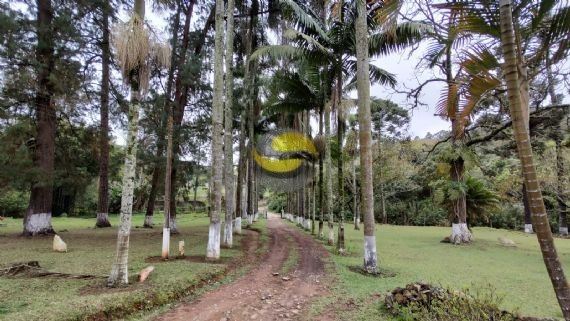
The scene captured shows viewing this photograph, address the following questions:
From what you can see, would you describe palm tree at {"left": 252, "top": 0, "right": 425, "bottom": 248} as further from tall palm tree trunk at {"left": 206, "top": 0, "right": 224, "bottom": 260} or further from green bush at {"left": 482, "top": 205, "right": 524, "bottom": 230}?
green bush at {"left": 482, "top": 205, "right": 524, "bottom": 230}

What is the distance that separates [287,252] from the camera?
1271cm

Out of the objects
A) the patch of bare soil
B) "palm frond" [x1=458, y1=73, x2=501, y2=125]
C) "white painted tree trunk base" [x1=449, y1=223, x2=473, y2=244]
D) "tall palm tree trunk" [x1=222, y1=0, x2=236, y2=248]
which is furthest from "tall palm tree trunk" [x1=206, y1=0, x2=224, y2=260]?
"white painted tree trunk base" [x1=449, y1=223, x2=473, y2=244]

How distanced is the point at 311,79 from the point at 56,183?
11479mm

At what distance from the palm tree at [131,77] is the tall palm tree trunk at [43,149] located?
7.88 meters

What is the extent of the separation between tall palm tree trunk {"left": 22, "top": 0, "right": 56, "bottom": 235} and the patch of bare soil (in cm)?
993

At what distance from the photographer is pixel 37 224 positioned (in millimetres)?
14328

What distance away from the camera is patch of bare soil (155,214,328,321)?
5789 millimetres

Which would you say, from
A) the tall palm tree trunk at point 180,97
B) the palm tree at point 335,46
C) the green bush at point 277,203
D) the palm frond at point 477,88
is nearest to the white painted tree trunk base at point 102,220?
the tall palm tree trunk at point 180,97

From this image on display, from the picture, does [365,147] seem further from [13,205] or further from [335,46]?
[13,205]

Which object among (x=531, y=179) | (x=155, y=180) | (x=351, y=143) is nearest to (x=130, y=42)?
(x=531, y=179)

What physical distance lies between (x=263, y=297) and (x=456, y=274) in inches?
200

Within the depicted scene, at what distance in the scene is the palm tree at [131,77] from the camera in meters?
7.00

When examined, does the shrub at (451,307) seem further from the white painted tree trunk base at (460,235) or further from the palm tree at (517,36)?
the white painted tree trunk base at (460,235)

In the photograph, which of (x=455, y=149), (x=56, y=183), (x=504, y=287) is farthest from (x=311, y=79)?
(x=56, y=183)
